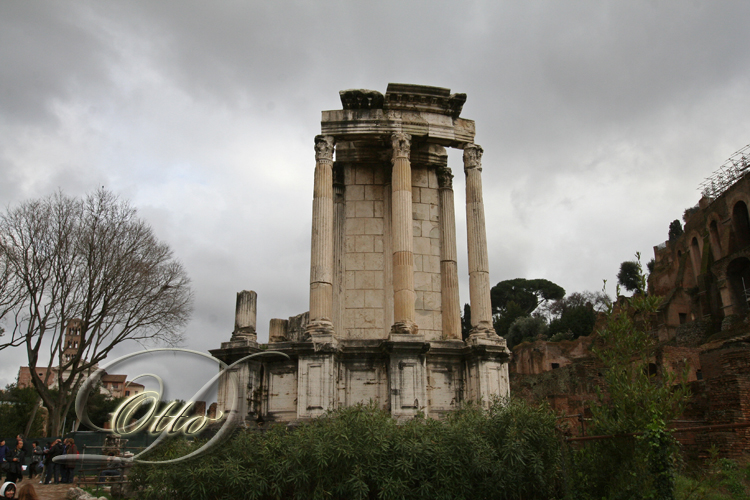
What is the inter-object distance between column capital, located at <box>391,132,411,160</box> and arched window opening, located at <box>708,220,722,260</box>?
49.8 m

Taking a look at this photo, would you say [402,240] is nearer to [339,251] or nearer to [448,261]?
[339,251]

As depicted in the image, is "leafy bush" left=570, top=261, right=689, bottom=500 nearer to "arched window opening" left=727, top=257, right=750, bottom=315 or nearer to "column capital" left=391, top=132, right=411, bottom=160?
"column capital" left=391, top=132, right=411, bottom=160

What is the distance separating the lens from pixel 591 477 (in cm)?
852

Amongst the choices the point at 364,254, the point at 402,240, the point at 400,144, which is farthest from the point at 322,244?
the point at 400,144

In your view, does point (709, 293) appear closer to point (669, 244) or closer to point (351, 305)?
point (669, 244)

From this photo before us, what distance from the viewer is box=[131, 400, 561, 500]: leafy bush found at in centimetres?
889

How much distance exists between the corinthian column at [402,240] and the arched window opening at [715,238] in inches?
1969

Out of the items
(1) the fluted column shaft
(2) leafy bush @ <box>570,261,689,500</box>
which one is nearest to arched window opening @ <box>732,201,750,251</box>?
(1) the fluted column shaft

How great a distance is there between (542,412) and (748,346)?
21.9 m

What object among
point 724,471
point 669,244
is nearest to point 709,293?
point 669,244

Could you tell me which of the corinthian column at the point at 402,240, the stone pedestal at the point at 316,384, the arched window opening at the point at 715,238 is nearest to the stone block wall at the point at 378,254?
the corinthian column at the point at 402,240

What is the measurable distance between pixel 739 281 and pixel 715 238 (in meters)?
6.75

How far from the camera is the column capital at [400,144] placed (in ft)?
49.6

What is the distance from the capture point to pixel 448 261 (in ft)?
53.1
